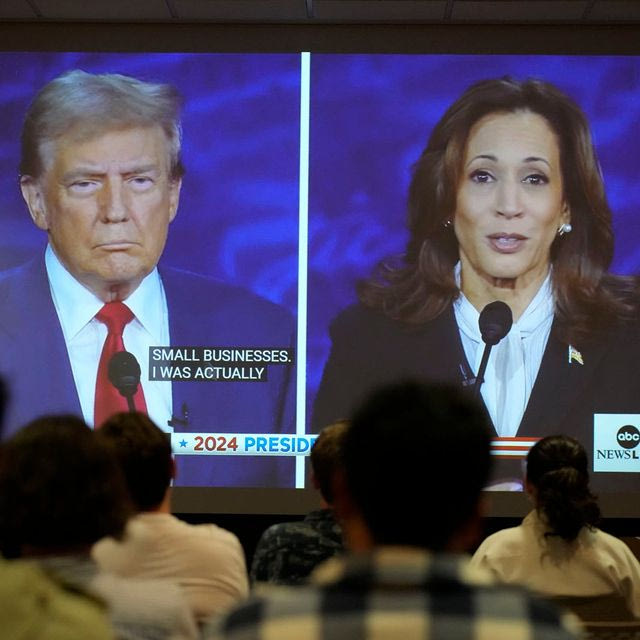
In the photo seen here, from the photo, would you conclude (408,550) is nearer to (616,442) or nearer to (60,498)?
(60,498)

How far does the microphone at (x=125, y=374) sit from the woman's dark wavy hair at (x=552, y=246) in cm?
104

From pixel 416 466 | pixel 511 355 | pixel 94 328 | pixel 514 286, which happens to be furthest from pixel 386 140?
pixel 416 466

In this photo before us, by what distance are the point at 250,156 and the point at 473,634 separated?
12.6 feet

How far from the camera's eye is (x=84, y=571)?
1.27m

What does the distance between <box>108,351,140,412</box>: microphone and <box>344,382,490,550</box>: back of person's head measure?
3.63 m

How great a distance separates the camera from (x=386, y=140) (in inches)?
179

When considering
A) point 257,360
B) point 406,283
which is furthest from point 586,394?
point 257,360

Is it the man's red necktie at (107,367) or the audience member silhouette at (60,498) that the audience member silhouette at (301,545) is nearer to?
the audience member silhouette at (60,498)

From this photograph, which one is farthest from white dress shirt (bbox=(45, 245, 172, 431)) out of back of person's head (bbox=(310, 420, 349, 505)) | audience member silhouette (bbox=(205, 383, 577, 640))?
audience member silhouette (bbox=(205, 383, 577, 640))

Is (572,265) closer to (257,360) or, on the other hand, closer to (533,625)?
(257,360)

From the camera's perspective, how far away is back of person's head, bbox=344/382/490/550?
0.93 metres

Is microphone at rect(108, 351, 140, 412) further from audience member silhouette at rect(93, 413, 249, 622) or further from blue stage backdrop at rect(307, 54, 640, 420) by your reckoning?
audience member silhouette at rect(93, 413, 249, 622)

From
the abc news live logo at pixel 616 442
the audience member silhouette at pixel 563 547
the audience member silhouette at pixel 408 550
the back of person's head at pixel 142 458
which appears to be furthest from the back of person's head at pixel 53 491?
the abc news live logo at pixel 616 442

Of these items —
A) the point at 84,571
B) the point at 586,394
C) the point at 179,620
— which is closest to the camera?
the point at 84,571
